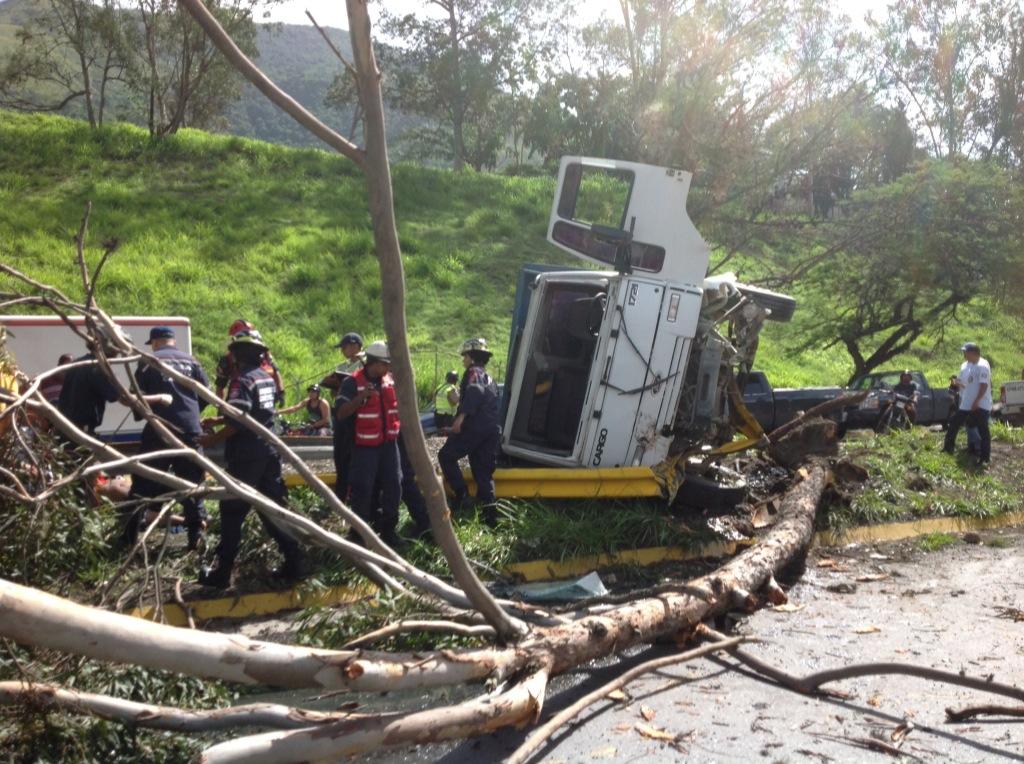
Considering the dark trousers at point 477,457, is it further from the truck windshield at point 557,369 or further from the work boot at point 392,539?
the truck windshield at point 557,369

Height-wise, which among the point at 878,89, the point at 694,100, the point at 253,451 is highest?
the point at 878,89

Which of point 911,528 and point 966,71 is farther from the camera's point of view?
point 966,71

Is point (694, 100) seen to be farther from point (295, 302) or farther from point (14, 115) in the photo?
point (14, 115)

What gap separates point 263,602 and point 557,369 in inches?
142

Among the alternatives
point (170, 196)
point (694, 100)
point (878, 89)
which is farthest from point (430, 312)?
point (878, 89)

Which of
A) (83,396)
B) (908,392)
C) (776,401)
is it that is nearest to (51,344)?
(83,396)

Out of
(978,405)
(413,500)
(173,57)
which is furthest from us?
(173,57)

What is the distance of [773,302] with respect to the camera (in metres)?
9.49

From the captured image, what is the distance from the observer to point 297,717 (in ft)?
11.1

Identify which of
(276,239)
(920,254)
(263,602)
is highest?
(920,254)

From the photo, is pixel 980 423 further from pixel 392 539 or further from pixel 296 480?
pixel 296 480

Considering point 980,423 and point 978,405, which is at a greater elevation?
point 978,405

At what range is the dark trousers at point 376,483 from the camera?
698 centimetres

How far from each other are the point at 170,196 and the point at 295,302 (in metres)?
5.35
